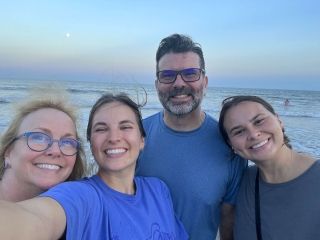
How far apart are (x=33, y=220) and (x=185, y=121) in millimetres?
1941

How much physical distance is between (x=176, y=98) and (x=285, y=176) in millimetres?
1280

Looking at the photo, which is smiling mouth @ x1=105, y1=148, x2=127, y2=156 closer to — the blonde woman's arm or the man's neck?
the blonde woman's arm

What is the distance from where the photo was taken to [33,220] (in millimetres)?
1493

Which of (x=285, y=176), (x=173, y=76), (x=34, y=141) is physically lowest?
(x=285, y=176)

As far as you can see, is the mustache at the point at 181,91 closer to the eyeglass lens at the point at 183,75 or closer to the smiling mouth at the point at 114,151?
the eyeglass lens at the point at 183,75

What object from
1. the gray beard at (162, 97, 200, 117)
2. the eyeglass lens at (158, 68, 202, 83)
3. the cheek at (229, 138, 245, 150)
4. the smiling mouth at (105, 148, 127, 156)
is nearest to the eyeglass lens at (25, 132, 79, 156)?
the smiling mouth at (105, 148, 127, 156)

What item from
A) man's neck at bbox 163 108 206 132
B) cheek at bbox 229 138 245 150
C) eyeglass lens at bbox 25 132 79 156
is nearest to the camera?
eyeglass lens at bbox 25 132 79 156

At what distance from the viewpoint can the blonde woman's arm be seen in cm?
Answer: 136

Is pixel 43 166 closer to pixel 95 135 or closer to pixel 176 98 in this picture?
pixel 95 135

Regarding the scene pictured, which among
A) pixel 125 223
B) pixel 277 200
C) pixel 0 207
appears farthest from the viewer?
pixel 277 200

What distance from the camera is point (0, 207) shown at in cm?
139

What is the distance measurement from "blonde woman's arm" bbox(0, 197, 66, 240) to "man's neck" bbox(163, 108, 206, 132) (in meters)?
1.67

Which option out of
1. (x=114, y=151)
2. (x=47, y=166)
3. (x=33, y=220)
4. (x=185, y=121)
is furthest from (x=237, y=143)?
(x=33, y=220)

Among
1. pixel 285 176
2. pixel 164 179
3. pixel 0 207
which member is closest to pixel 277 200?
pixel 285 176
